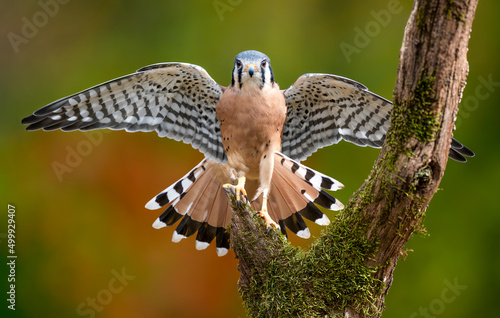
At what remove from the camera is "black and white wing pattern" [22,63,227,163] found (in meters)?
3.28

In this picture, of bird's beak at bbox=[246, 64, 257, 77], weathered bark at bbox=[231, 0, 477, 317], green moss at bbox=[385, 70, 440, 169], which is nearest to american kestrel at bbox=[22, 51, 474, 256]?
bird's beak at bbox=[246, 64, 257, 77]

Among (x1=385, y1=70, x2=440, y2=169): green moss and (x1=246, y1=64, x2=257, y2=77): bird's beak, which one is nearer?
(x1=385, y1=70, x2=440, y2=169): green moss

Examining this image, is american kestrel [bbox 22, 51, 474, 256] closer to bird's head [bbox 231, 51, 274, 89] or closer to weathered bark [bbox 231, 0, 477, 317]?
bird's head [bbox 231, 51, 274, 89]

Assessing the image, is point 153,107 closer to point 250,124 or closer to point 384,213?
point 250,124

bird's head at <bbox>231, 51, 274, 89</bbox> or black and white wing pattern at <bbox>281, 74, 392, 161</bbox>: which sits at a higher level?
bird's head at <bbox>231, 51, 274, 89</bbox>

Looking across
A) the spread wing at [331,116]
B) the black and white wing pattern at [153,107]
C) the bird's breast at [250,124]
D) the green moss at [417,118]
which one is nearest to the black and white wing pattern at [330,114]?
the spread wing at [331,116]

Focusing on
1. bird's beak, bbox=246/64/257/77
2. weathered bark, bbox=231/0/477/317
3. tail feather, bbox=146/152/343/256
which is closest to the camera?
weathered bark, bbox=231/0/477/317

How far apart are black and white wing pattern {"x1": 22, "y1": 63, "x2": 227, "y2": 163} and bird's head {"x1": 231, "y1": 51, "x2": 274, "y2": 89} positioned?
0.23 metres

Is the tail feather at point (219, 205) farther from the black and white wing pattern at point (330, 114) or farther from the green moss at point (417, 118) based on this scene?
the green moss at point (417, 118)

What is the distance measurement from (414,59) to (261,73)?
4.11 feet

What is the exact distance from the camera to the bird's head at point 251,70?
10.7ft

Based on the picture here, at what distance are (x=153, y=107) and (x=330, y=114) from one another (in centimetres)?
119

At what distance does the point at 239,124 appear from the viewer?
3.35 m

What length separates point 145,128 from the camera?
3490mm
